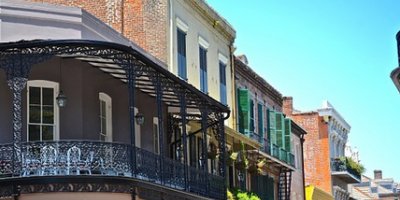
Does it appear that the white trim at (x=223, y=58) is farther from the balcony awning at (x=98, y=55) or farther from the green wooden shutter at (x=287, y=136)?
the balcony awning at (x=98, y=55)

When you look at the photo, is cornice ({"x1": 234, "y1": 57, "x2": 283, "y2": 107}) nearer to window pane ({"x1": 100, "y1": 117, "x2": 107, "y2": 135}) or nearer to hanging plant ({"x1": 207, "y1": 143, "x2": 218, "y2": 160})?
hanging plant ({"x1": 207, "y1": 143, "x2": 218, "y2": 160})

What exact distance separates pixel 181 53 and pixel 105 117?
634 cm

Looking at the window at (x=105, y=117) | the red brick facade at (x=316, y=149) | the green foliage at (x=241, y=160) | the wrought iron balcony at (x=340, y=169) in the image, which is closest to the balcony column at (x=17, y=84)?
the window at (x=105, y=117)

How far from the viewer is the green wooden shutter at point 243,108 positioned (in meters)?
35.4

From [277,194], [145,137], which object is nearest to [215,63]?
[145,137]

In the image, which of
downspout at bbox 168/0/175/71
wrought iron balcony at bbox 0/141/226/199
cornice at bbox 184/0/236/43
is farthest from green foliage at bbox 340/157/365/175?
wrought iron balcony at bbox 0/141/226/199

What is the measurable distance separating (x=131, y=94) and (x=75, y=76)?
2.19 m

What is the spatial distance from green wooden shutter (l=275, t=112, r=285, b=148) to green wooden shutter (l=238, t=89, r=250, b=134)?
17.7 feet

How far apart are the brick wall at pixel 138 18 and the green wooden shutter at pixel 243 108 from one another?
331 inches

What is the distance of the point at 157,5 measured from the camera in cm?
2795

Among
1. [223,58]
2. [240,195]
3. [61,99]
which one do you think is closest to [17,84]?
[61,99]

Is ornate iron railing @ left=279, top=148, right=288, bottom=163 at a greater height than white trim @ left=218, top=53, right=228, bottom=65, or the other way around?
white trim @ left=218, top=53, right=228, bottom=65

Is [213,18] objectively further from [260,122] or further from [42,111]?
[42,111]

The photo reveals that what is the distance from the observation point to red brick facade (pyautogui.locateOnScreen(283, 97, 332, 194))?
2090 inches
